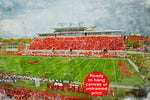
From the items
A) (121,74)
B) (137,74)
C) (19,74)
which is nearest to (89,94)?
(121,74)

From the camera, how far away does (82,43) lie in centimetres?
743

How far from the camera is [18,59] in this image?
461 centimetres

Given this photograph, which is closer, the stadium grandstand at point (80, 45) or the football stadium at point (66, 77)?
the football stadium at point (66, 77)

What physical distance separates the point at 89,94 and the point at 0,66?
Answer: 3.47 m

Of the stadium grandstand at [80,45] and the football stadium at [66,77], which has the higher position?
the stadium grandstand at [80,45]

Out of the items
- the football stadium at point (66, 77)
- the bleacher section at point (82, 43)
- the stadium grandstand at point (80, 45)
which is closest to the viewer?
the football stadium at point (66, 77)

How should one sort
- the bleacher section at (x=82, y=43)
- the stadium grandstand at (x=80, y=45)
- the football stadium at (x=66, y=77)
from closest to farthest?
the football stadium at (x=66, y=77) < the stadium grandstand at (x=80, y=45) < the bleacher section at (x=82, y=43)

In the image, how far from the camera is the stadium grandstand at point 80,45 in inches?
245

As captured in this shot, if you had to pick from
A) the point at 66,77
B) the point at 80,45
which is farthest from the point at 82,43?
the point at 66,77

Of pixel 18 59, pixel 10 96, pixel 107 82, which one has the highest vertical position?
pixel 18 59

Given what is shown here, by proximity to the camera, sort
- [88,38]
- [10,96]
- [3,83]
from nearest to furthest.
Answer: [10,96] → [3,83] → [88,38]

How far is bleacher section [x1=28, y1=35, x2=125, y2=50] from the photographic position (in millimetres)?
6340

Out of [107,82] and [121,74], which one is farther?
[121,74]

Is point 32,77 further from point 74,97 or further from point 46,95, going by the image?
point 74,97
